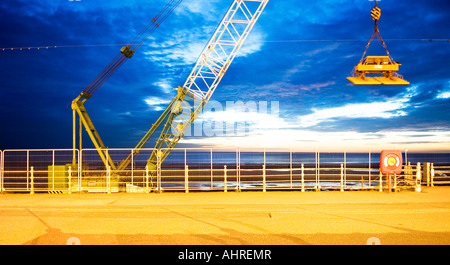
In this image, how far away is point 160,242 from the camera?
7.50 m

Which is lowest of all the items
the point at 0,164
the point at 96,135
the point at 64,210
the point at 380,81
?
the point at 64,210

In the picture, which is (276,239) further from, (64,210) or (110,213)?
(64,210)

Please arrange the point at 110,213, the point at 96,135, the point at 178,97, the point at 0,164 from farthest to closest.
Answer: the point at 178,97, the point at 96,135, the point at 0,164, the point at 110,213

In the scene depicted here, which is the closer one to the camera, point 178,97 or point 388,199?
point 388,199

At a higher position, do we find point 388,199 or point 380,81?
point 380,81

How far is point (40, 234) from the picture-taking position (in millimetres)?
8297

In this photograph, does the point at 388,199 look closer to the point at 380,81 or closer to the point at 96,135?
the point at 380,81

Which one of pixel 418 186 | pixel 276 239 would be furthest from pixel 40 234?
pixel 418 186

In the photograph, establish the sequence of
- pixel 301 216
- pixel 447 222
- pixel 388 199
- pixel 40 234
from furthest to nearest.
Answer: pixel 388 199, pixel 301 216, pixel 447 222, pixel 40 234

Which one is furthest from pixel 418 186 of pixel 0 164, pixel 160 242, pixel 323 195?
pixel 0 164

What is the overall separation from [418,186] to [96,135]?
22085mm

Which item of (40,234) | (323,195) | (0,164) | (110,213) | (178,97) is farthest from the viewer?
(178,97)

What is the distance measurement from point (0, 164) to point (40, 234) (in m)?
10.2

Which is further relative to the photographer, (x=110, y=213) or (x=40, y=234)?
(x=110, y=213)
